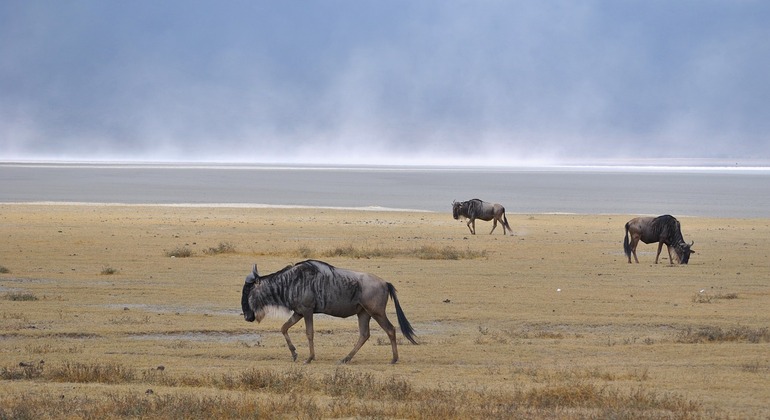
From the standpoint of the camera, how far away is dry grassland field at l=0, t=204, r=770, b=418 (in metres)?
10.5

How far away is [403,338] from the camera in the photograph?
14.9 metres

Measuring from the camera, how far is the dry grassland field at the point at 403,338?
1054cm

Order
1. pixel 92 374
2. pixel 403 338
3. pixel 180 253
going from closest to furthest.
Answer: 1. pixel 92 374
2. pixel 403 338
3. pixel 180 253

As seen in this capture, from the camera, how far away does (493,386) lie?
11.5 m

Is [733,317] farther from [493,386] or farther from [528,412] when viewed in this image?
[528,412]

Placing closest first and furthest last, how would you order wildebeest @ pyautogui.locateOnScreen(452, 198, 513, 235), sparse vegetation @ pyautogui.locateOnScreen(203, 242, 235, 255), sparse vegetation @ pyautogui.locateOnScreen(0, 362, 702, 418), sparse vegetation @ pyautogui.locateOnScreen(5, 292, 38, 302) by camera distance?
1. sparse vegetation @ pyautogui.locateOnScreen(0, 362, 702, 418)
2. sparse vegetation @ pyautogui.locateOnScreen(5, 292, 38, 302)
3. sparse vegetation @ pyautogui.locateOnScreen(203, 242, 235, 255)
4. wildebeest @ pyautogui.locateOnScreen(452, 198, 513, 235)

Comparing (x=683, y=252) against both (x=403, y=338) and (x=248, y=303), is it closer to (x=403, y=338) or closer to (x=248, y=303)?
(x=403, y=338)

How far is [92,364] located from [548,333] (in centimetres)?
585

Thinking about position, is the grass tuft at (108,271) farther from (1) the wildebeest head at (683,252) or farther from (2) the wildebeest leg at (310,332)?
(1) the wildebeest head at (683,252)

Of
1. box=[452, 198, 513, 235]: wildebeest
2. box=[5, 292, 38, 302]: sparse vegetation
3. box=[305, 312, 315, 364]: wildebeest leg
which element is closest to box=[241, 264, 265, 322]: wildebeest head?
box=[305, 312, 315, 364]: wildebeest leg

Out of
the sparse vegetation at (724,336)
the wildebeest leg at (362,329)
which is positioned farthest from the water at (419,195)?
the wildebeest leg at (362,329)

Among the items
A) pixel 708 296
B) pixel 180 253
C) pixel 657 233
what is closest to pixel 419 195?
pixel 657 233

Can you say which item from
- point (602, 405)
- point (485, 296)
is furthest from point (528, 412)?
point (485, 296)

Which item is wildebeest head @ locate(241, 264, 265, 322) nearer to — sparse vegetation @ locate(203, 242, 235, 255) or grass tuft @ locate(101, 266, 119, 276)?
grass tuft @ locate(101, 266, 119, 276)
